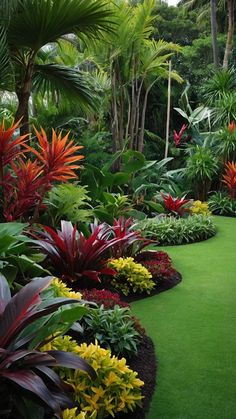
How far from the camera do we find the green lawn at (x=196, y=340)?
2.31m

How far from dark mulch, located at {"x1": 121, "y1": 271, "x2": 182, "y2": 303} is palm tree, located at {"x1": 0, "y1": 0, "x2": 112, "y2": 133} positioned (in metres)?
2.32

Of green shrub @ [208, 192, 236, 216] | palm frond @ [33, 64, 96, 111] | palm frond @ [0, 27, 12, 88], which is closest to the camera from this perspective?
palm frond @ [0, 27, 12, 88]

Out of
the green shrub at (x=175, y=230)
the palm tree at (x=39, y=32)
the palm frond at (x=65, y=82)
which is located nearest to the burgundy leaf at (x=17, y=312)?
the palm tree at (x=39, y=32)

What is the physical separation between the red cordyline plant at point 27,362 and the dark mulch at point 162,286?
1879mm

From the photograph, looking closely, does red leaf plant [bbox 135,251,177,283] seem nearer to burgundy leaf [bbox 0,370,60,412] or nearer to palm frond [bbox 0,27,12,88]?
palm frond [bbox 0,27,12,88]

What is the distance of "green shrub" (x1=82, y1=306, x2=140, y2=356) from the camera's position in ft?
8.54

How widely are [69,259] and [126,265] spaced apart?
566 mm

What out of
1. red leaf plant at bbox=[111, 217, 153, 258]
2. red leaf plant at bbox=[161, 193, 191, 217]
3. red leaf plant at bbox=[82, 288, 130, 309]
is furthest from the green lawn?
red leaf plant at bbox=[161, 193, 191, 217]

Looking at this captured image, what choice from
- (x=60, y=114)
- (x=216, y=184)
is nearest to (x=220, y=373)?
(x=60, y=114)

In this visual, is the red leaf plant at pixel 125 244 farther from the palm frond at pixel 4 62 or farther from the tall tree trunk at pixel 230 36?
the tall tree trunk at pixel 230 36

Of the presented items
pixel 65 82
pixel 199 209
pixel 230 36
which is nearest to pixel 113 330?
pixel 65 82

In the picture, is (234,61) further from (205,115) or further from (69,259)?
(69,259)

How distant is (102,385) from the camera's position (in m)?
2.12

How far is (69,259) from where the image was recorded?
365 cm
